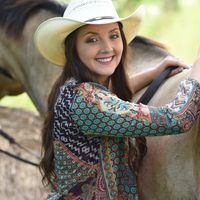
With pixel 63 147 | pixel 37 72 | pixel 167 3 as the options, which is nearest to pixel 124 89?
pixel 63 147

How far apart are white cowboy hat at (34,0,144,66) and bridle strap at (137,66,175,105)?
0.83 ft

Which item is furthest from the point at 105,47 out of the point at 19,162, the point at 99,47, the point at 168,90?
the point at 19,162

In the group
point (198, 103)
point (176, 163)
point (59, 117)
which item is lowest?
point (176, 163)

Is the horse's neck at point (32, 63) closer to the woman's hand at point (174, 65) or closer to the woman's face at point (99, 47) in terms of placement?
the woman's hand at point (174, 65)

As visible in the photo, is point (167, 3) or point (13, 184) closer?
point (13, 184)

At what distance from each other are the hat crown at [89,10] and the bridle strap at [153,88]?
0.39 m

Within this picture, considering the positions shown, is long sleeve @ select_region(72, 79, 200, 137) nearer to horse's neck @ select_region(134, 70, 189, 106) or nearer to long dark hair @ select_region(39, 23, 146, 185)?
long dark hair @ select_region(39, 23, 146, 185)

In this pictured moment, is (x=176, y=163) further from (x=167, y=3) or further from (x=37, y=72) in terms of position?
(x=167, y=3)

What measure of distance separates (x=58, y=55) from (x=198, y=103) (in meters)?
0.62

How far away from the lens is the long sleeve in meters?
1.91

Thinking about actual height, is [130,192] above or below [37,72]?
above

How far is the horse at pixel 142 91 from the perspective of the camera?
2037 millimetres

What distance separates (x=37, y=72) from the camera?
3.53 meters

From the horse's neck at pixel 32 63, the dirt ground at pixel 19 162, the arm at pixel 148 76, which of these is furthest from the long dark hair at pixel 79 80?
the dirt ground at pixel 19 162
